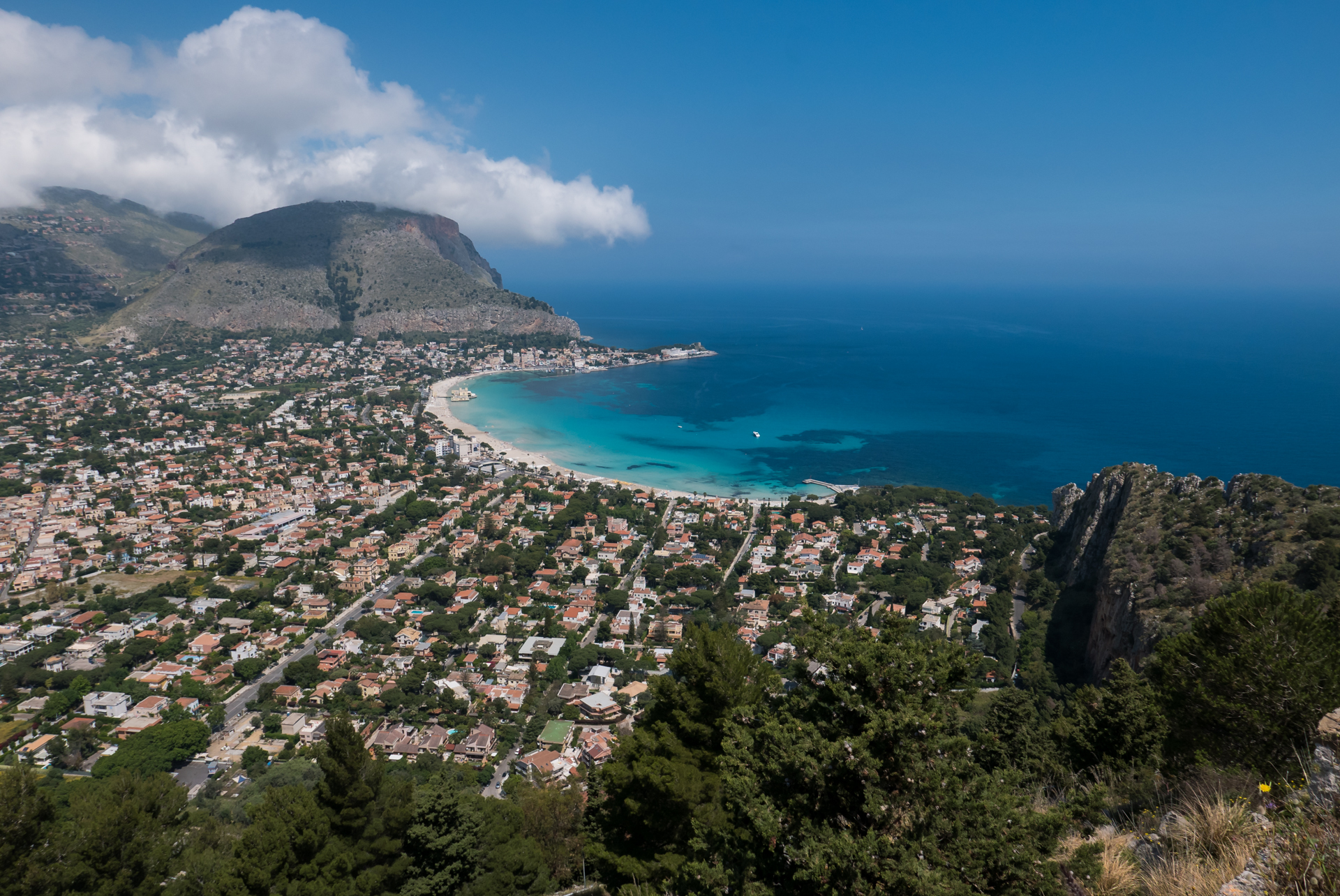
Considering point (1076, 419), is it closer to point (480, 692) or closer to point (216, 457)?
point (480, 692)

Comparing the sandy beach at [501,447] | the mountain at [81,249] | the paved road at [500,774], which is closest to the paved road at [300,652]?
the paved road at [500,774]

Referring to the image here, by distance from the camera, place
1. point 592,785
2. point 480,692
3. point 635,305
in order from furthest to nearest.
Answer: point 635,305 → point 480,692 → point 592,785

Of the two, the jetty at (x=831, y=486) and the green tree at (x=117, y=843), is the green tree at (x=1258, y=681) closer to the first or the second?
the green tree at (x=117, y=843)

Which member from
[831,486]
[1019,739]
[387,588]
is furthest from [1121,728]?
[831,486]

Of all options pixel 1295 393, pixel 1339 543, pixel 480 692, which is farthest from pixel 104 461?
pixel 1295 393

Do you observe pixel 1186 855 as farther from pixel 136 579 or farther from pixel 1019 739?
pixel 136 579
